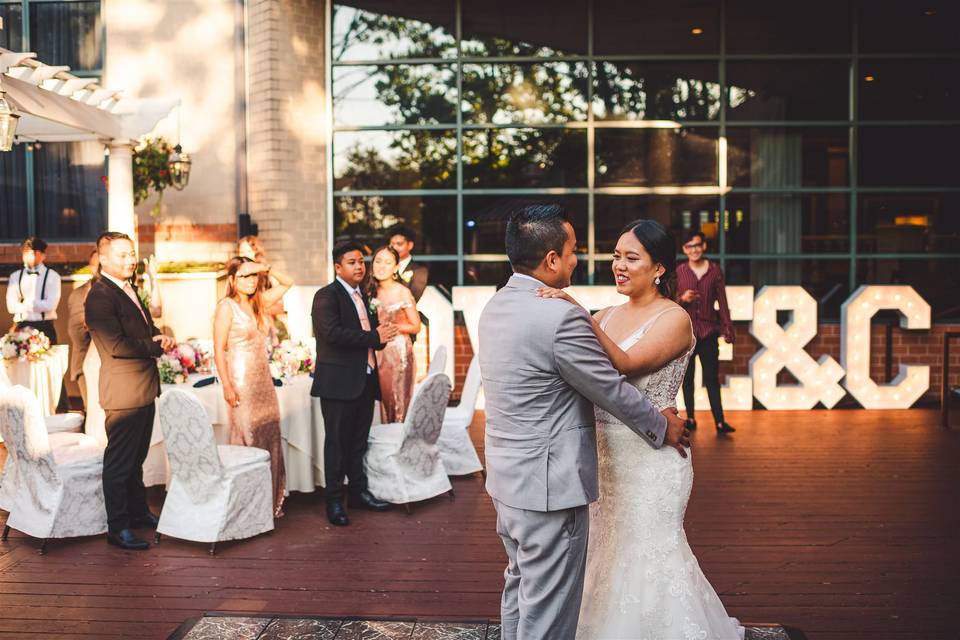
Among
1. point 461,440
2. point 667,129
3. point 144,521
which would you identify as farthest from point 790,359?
point 144,521

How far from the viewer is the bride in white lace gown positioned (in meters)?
3.46

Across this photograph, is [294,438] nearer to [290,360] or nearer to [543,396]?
[290,360]

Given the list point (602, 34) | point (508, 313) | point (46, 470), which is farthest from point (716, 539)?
point (602, 34)

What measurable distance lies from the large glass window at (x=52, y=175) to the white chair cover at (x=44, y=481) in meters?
7.33

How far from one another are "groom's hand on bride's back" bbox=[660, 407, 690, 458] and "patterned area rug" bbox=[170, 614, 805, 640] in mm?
1161

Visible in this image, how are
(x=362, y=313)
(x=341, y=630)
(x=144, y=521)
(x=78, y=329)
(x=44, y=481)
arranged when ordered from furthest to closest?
(x=78, y=329) → (x=362, y=313) → (x=144, y=521) → (x=44, y=481) → (x=341, y=630)

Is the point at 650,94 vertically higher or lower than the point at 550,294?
higher

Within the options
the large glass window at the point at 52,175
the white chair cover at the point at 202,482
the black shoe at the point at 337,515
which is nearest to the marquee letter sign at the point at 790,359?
the black shoe at the point at 337,515

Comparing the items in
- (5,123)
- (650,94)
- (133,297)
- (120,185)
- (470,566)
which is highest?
(650,94)

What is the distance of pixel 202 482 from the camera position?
5449mm

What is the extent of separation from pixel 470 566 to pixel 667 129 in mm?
7730

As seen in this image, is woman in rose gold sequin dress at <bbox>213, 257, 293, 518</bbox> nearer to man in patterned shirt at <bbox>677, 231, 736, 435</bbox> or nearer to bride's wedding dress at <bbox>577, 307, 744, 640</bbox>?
bride's wedding dress at <bbox>577, 307, 744, 640</bbox>

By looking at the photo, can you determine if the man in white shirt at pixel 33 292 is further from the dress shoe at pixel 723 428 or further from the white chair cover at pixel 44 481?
the dress shoe at pixel 723 428

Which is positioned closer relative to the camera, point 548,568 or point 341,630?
point 548,568
